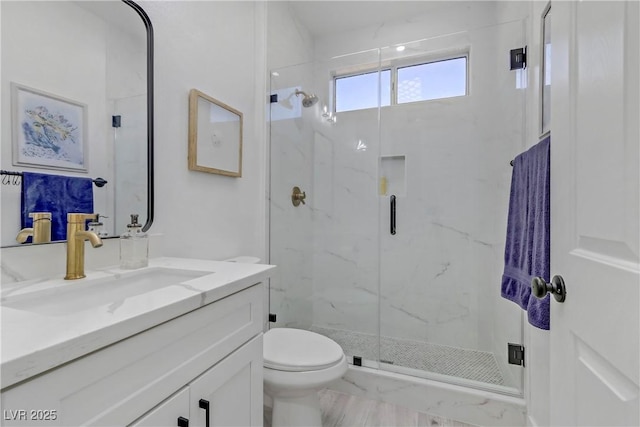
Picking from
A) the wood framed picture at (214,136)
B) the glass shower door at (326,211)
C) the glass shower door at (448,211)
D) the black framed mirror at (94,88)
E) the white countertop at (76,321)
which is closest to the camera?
the white countertop at (76,321)

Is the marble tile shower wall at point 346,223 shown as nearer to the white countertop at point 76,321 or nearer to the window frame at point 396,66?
the window frame at point 396,66

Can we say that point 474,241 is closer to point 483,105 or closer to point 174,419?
point 483,105

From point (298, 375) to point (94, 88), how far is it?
4.26ft

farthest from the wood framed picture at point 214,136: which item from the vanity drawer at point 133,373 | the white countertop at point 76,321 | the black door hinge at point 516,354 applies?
the black door hinge at point 516,354

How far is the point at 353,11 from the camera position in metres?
2.39

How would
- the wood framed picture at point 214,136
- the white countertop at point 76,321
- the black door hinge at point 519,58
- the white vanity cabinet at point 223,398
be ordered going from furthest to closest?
the black door hinge at point 519,58 → the wood framed picture at point 214,136 → the white vanity cabinet at point 223,398 → the white countertop at point 76,321

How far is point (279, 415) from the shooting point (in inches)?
53.6

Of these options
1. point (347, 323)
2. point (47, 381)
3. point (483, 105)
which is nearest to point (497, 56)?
point (483, 105)

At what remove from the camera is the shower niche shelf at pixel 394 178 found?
234 cm

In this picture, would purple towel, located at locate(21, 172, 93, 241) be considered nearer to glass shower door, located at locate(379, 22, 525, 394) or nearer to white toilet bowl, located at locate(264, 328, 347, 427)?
white toilet bowl, located at locate(264, 328, 347, 427)

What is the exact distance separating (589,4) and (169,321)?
1.11 metres

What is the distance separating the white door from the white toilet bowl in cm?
79

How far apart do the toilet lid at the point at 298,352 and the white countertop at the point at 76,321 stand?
0.58 metres

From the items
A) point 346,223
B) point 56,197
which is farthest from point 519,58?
point 56,197
